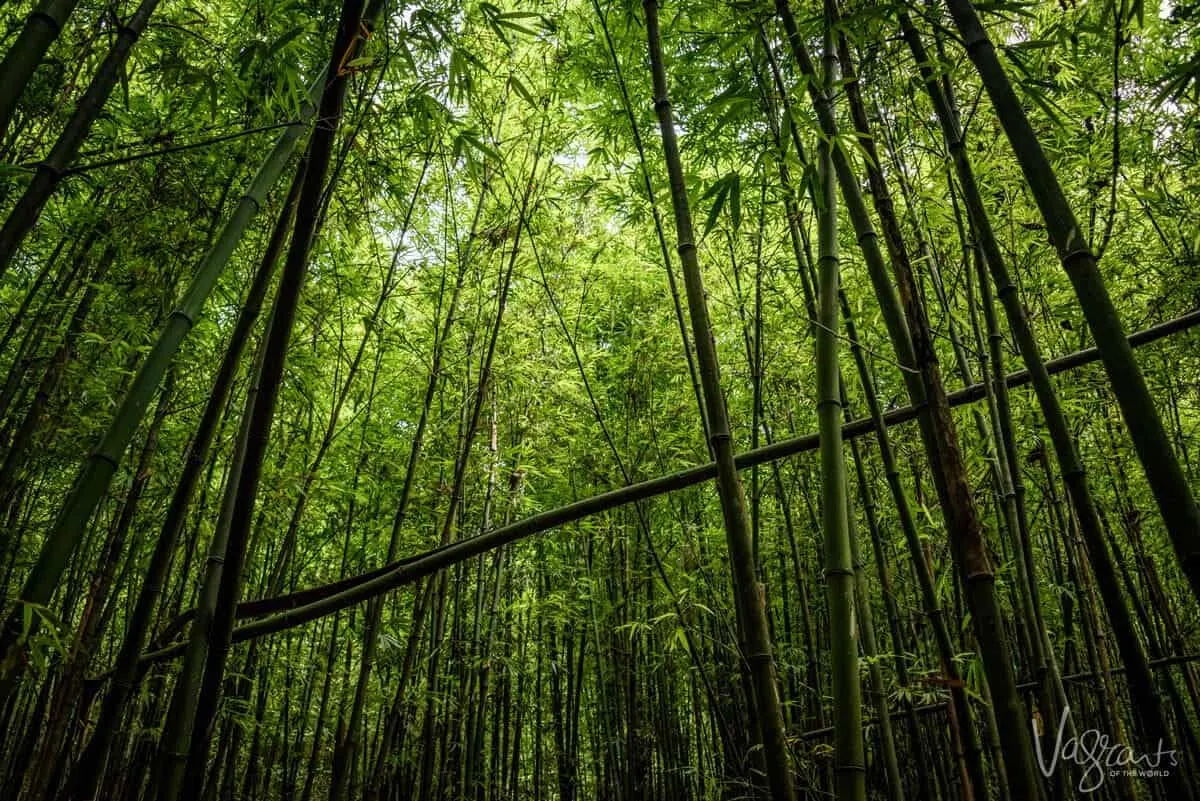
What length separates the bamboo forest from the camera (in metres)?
1.11

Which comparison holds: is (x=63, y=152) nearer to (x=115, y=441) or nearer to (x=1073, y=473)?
(x=115, y=441)

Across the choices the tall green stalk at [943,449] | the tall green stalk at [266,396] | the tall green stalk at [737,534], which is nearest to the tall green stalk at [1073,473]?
the tall green stalk at [943,449]

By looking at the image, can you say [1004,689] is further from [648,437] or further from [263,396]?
[648,437]

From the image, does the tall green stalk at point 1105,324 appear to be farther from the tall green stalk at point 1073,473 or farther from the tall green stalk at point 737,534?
the tall green stalk at point 737,534

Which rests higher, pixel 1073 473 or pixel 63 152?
pixel 63 152

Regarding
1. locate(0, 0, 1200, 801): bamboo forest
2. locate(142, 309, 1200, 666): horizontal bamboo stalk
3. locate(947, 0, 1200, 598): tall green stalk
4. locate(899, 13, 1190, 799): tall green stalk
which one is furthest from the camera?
locate(142, 309, 1200, 666): horizontal bamboo stalk

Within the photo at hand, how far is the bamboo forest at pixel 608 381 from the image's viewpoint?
111 cm

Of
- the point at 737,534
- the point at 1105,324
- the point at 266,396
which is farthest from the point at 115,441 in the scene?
the point at 1105,324

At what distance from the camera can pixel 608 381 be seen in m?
6.22

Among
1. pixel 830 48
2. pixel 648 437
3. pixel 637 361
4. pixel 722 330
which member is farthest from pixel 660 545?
pixel 830 48

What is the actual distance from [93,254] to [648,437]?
4.09 m

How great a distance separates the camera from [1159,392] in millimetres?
3766

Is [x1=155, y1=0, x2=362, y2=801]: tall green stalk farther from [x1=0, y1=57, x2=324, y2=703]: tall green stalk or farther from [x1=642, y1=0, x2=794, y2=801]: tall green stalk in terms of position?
[x1=642, y1=0, x2=794, y2=801]: tall green stalk

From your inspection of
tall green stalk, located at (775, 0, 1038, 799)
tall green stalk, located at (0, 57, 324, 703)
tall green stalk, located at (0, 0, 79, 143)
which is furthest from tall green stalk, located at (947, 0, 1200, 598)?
tall green stalk, located at (0, 0, 79, 143)
